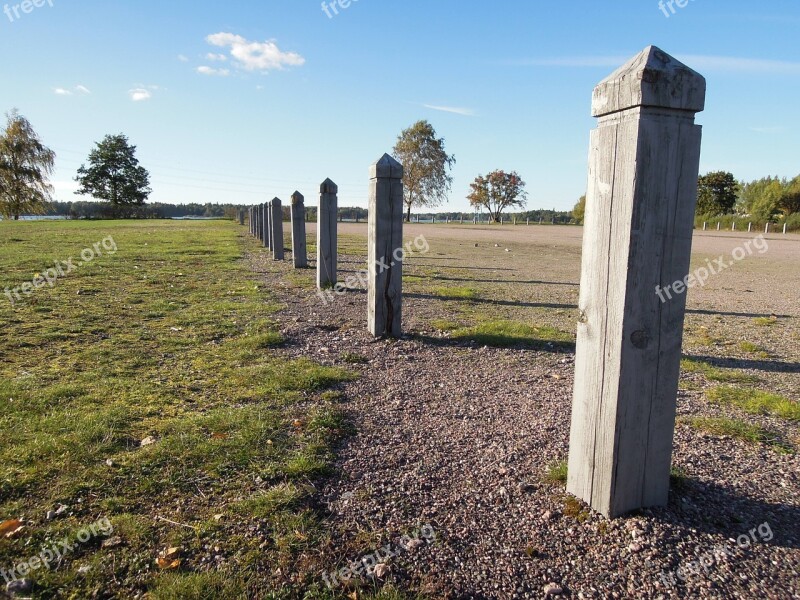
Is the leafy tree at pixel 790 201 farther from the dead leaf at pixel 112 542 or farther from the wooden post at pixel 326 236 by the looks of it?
the dead leaf at pixel 112 542

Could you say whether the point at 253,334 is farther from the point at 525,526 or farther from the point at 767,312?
the point at 767,312

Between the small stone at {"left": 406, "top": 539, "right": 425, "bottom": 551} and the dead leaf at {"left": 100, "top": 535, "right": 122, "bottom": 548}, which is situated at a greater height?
the dead leaf at {"left": 100, "top": 535, "right": 122, "bottom": 548}

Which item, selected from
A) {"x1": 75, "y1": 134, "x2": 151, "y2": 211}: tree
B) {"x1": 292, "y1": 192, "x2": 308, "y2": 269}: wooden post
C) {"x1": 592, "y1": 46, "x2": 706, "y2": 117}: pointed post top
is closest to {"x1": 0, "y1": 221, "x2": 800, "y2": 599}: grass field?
{"x1": 592, "y1": 46, "x2": 706, "y2": 117}: pointed post top

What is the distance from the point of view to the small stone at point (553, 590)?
199 centimetres

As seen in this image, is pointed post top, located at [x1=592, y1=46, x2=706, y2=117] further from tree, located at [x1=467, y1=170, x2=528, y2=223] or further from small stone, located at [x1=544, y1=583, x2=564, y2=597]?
tree, located at [x1=467, y1=170, x2=528, y2=223]

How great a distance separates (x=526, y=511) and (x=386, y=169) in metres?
4.32

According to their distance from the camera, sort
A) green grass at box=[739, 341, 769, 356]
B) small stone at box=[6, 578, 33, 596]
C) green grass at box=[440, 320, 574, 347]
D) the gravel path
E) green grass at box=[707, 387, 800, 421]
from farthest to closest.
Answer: green grass at box=[440, 320, 574, 347] → green grass at box=[739, 341, 769, 356] → green grass at box=[707, 387, 800, 421] → the gravel path → small stone at box=[6, 578, 33, 596]

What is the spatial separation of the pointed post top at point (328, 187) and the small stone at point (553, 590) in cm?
834

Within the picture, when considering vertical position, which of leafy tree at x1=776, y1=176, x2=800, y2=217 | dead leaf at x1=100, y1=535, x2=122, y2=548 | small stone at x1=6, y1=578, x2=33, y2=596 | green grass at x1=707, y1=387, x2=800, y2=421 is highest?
leafy tree at x1=776, y1=176, x2=800, y2=217

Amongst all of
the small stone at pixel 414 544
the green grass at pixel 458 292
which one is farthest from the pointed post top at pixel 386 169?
the small stone at pixel 414 544

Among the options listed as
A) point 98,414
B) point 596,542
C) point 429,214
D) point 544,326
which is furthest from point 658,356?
point 429,214

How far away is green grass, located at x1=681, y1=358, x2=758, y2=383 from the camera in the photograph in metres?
4.69

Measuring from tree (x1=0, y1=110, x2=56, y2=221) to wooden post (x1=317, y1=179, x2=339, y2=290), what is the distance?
2320 inches

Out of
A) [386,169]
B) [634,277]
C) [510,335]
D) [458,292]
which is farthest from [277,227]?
[634,277]
